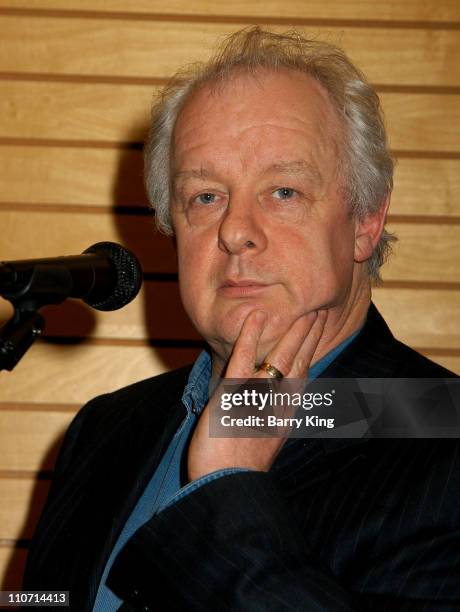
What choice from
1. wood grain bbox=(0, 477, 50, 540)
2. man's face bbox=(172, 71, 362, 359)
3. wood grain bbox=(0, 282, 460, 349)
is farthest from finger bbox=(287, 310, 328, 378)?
wood grain bbox=(0, 477, 50, 540)

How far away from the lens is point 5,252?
3.37m

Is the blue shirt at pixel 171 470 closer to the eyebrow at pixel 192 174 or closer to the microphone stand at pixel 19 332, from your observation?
the eyebrow at pixel 192 174

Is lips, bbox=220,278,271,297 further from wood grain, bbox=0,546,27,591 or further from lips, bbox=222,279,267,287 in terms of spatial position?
wood grain, bbox=0,546,27,591

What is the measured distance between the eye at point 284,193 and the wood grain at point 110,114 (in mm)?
1521

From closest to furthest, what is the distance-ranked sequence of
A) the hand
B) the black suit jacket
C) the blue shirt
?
the black suit jacket → the hand → the blue shirt

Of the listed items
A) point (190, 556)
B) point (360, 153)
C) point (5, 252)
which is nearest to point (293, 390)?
point (190, 556)

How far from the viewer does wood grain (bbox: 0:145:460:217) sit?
3.36m

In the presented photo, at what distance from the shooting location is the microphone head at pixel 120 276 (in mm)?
1488

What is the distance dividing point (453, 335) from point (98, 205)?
4.91 feet

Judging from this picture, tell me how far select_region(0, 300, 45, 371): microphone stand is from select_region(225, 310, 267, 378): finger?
52cm

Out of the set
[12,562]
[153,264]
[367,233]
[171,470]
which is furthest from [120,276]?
[12,562]

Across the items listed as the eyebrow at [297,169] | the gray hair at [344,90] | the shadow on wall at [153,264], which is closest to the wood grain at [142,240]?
the shadow on wall at [153,264]

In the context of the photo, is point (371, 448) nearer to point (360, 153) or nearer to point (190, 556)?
point (190, 556)

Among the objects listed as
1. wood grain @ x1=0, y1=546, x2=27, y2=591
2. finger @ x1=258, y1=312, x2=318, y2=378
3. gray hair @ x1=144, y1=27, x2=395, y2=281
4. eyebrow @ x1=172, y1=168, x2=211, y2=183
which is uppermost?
gray hair @ x1=144, y1=27, x2=395, y2=281
